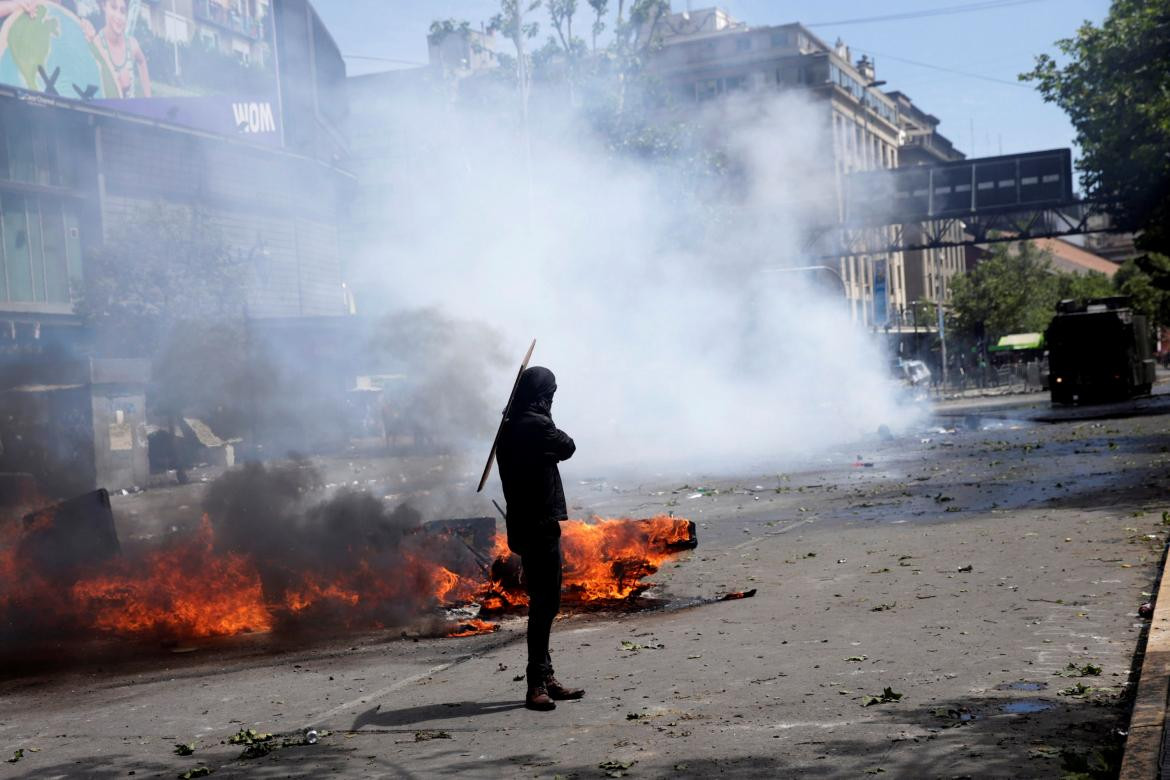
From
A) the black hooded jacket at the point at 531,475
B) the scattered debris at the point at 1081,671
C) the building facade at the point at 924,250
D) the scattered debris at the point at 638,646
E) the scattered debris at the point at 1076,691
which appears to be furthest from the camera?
the building facade at the point at 924,250

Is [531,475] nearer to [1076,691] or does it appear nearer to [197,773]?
[197,773]

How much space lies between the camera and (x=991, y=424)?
85.7 ft

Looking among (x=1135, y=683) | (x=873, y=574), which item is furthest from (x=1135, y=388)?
(x=1135, y=683)

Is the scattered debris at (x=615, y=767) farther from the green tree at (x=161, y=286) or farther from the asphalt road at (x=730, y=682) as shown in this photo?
the green tree at (x=161, y=286)

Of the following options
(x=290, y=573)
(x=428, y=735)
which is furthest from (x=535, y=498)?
(x=290, y=573)

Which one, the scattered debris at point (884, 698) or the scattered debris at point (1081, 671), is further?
the scattered debris at point (1081, 671)

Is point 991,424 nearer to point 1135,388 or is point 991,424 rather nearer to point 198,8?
point 1135,388

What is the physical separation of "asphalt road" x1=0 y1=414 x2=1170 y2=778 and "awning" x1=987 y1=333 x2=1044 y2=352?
56407mm

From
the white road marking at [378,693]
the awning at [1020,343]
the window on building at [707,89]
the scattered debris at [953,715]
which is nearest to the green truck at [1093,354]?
the window on building at [707,89]

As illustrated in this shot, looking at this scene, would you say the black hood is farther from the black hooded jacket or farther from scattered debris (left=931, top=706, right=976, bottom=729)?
scattered debris (left=931, top=706, right=976, bottom=729)

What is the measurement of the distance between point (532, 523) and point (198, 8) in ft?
78.4

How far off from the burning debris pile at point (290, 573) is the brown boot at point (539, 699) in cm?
221

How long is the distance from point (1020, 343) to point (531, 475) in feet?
207

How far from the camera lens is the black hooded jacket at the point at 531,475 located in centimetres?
553
